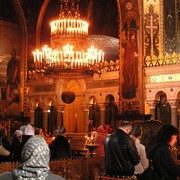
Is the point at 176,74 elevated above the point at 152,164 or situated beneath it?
elevated above

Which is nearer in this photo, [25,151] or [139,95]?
[25,151]

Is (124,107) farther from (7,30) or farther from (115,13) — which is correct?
(7,30)

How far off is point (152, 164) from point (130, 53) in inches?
399

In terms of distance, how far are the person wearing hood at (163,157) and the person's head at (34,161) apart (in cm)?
201

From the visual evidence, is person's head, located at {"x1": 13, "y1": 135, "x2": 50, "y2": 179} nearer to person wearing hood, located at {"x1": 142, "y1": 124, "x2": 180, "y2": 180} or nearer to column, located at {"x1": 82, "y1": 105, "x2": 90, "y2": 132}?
person wearing hood, located at {"x1": 142, "y1": 124, "x2": 180, "y2": 180}

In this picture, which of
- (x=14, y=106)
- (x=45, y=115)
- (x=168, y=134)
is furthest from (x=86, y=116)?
(x=168, y=134)

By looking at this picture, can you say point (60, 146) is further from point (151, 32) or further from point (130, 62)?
point (151, 32)

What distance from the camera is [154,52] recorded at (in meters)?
13.9

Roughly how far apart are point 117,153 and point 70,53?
619 centimetres

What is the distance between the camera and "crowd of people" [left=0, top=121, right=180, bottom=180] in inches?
100

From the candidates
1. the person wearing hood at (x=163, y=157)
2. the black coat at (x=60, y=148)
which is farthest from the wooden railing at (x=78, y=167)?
the person wearing hood at (x=163, y=157)

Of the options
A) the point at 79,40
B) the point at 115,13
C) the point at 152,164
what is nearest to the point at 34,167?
the point at 152,164

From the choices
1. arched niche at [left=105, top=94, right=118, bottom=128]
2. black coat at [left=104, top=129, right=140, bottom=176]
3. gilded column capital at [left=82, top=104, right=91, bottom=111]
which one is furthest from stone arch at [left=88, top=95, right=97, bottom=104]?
black coat at [left=104, top=129, right=140, bottom=176]

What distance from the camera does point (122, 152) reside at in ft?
17.9
